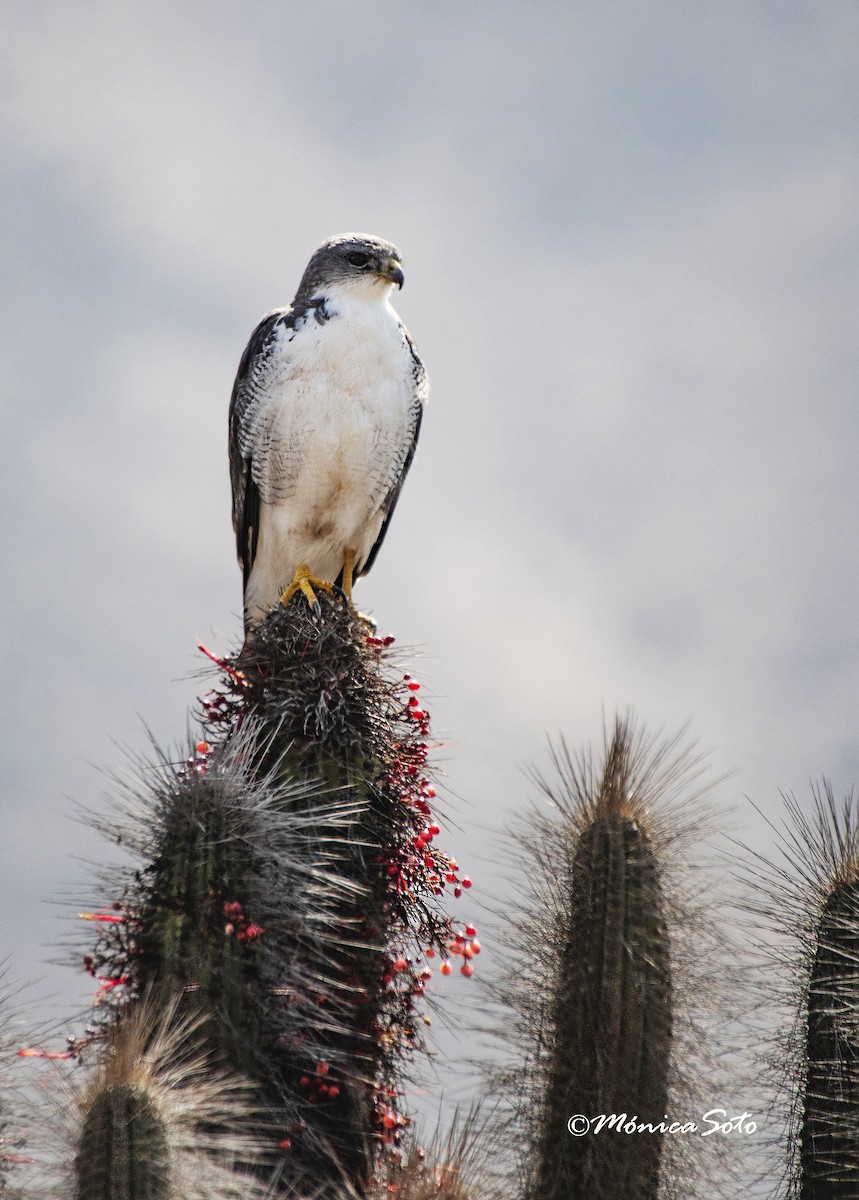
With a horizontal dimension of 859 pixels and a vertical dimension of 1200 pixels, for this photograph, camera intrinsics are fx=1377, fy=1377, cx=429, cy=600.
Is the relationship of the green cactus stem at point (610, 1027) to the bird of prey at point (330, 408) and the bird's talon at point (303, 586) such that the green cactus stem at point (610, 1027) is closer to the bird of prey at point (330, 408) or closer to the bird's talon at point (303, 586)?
the bird's talon at point (303, 586)

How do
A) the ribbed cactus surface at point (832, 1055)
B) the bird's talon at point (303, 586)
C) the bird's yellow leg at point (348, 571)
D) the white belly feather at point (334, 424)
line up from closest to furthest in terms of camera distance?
1. the ribbed cactus surface at point (832, 1055)
2. the bird's talon at point (303, 586)
3. the white belly feather at point (334, 424)
4. the bird's yellow leg at point (348, 571)

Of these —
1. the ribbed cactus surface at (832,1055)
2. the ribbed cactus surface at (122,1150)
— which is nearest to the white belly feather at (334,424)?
the ribbed cactus surface at (832,1055)

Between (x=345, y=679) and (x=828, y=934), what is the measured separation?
1.98 metres

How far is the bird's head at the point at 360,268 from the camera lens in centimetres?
772

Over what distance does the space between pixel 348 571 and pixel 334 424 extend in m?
1.03

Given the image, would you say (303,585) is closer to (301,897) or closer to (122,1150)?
(301,897)

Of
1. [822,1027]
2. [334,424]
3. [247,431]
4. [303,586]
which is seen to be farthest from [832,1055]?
[247,431]

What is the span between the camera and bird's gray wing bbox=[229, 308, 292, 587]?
25.6 feet

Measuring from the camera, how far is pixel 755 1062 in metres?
4.93

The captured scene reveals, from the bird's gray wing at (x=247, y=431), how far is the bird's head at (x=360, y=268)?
30cm

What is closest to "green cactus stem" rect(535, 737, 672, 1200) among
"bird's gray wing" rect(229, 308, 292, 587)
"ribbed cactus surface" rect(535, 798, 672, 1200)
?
"ribbed cactus surface" rect(535, 798, 672, 1200)

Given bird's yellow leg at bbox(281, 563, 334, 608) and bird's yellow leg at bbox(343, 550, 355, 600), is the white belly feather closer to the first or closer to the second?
bird's yellow leg at bbox(343, 550, 355, 600)

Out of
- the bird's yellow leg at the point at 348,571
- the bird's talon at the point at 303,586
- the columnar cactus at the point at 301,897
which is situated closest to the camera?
the columnar cactus at the point at 301,897

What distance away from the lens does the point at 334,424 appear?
7.61 metres
